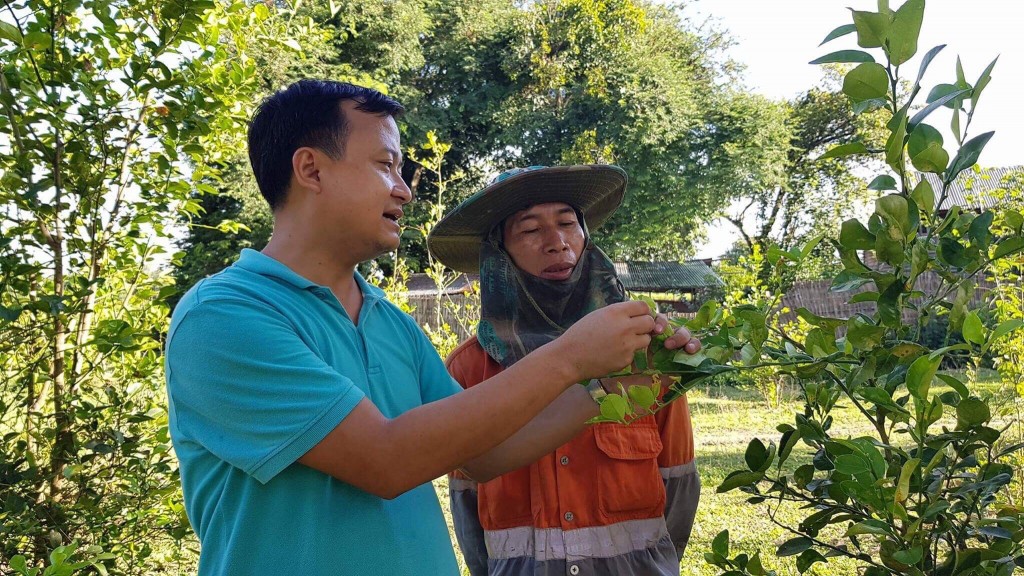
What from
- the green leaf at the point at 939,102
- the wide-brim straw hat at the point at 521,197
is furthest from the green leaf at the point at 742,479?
the wide-brim straw hat at the point at 521,197

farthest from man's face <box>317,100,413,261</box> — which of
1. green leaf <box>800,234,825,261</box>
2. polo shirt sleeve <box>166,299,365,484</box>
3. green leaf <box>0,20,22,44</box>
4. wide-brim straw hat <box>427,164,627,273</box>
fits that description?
green leaf <box>0,20,22,44</box>

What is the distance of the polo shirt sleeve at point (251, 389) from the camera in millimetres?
1121

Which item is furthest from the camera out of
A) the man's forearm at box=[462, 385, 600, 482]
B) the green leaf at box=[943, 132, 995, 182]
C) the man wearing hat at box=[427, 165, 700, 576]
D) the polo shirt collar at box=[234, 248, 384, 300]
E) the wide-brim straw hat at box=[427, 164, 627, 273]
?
the wide-brim straw hat at box=[427, 164, 627, 273]

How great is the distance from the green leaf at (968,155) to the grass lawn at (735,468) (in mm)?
2195

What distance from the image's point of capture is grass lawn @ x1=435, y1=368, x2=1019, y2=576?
4531mm

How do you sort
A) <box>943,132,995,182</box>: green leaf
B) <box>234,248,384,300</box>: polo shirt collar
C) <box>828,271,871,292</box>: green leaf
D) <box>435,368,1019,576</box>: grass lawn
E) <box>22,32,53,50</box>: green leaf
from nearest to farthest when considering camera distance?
<box>943,132,995,182</box>: green leaf → <box>828,271,871,292</box>: green leaf → <box>234,248,384,300</box>: polo shirt collar → <box>22,32,53,50</box>: green leaf → <box>435,368,1019,576</box>: grass lawn

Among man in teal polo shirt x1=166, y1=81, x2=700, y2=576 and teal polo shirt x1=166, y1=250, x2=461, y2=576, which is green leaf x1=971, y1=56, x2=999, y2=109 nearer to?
man in teal polo shirt x1=166, y1=81, x2=700, y2=576

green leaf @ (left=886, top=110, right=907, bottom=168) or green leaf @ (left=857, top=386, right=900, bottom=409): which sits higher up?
green leaf @ (left=886, top=110, right=907, bottom=168)

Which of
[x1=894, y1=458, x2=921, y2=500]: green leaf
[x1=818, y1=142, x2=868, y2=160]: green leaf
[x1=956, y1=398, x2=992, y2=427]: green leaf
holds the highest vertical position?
[x1=818, y1=142, x2=868, y2=160]: green leaf

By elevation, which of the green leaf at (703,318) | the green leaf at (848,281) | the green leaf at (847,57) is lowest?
the green leaf at (703,318)

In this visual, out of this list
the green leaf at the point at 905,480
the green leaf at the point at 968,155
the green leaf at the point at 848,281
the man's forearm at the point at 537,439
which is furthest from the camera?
the man's forearm at the point at 537,439

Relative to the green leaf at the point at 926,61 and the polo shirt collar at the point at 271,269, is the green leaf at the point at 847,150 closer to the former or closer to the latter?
the green leaf at the point at 926,61

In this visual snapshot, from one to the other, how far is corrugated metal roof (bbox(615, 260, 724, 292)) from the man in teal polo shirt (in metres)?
19.9

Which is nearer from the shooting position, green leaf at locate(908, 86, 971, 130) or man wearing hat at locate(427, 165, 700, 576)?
green leaf at locate(908, 86, 971, 130)
